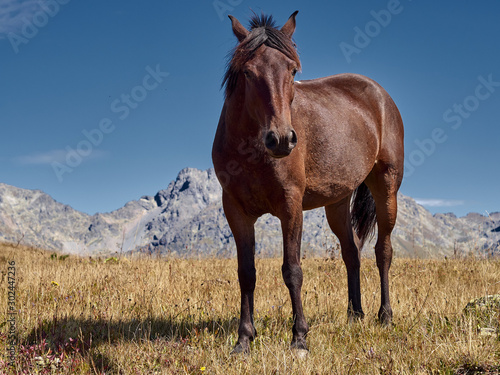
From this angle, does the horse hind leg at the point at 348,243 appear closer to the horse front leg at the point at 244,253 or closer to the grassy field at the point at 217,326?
the grassy field at the point at 217,326

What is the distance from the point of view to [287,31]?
14.6 feet

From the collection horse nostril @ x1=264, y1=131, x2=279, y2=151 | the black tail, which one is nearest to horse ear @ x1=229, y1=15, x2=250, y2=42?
horse nostril @ x1=264, y1=131, x2=279, y2=151

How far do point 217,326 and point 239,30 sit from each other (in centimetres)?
336

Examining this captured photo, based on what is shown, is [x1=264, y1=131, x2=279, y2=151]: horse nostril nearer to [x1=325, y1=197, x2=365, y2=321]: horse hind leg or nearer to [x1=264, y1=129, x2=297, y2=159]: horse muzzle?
[x1=264, y1=129, x2=297, y2=159]: horse muzzle

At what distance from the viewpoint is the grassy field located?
11.5 ft

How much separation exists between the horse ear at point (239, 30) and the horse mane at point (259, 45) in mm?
97

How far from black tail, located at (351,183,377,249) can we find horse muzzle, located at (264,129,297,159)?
3.79 meters

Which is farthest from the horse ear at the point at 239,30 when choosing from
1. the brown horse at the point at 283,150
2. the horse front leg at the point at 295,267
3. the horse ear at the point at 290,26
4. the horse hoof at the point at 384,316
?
the horse hoof at the point at 384,316

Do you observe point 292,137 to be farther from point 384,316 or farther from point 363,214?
point 363,214

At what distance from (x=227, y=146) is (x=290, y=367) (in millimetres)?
2164

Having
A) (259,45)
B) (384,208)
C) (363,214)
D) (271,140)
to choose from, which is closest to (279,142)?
(271,140)

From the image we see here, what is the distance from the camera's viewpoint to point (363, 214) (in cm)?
692

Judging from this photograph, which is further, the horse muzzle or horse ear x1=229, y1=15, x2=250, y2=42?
horse ear x1=229, y1=15, x2=250, y2=42

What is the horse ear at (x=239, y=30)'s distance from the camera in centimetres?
426
